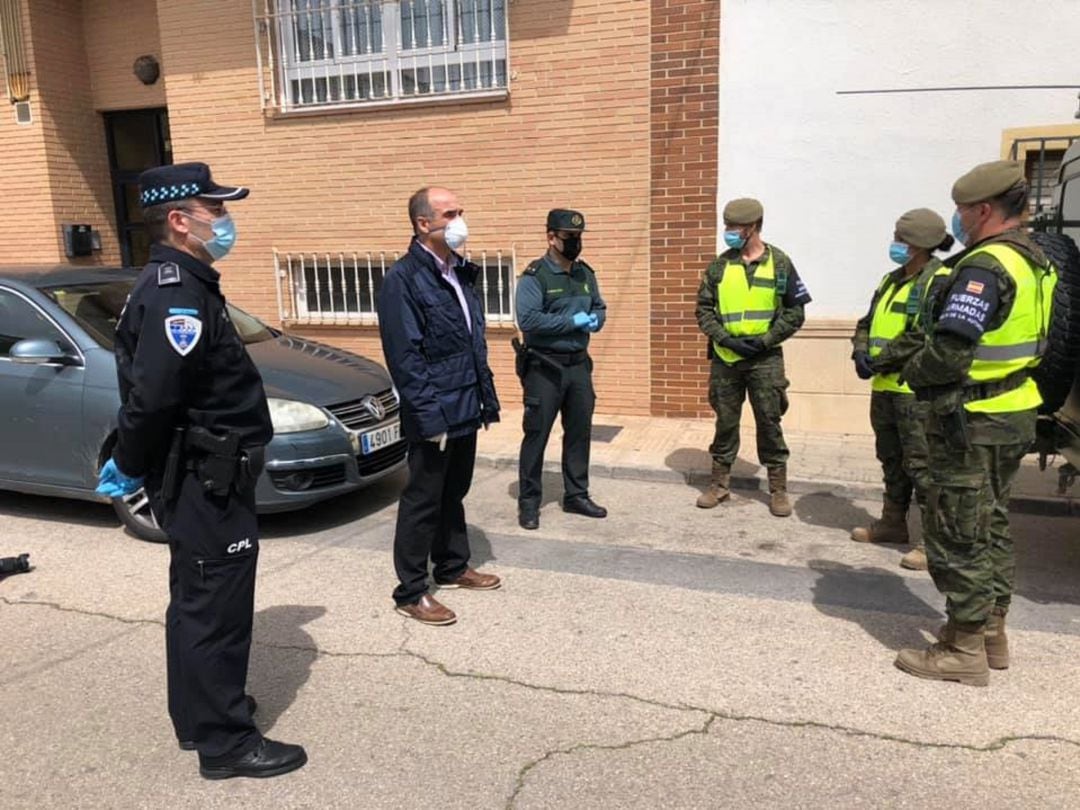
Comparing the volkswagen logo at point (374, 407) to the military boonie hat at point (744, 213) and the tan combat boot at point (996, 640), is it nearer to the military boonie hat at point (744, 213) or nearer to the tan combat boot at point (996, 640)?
the military boonie hat at point (744, 213)

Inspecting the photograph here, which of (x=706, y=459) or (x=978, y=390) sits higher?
(x=978, y=390)

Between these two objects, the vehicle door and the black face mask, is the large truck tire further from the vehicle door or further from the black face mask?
the vehicle door

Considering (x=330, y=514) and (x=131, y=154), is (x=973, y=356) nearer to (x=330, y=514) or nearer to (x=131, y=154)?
(x=330, y=514)

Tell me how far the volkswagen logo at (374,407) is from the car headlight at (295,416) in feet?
1.13

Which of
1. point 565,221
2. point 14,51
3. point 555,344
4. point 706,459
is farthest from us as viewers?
point 14,51

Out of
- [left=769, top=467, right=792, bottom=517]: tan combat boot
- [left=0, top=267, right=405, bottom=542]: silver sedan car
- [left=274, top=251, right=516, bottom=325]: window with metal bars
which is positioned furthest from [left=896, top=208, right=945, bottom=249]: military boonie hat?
[left=274, top=251, right=516, bottom=325]: window with metal bars

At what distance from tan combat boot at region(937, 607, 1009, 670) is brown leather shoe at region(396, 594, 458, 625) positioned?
2.13 metres

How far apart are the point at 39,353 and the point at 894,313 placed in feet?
15.8

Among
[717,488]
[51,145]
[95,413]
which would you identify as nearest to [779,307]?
[717,488]

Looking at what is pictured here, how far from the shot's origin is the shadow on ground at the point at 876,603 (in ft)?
13.0

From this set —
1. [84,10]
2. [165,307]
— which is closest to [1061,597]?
[165,307]

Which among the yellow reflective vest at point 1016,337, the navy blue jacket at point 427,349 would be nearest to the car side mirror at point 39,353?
the navy blue jacket at point 427,349

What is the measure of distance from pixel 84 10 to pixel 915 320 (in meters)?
10.3

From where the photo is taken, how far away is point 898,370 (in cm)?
476
